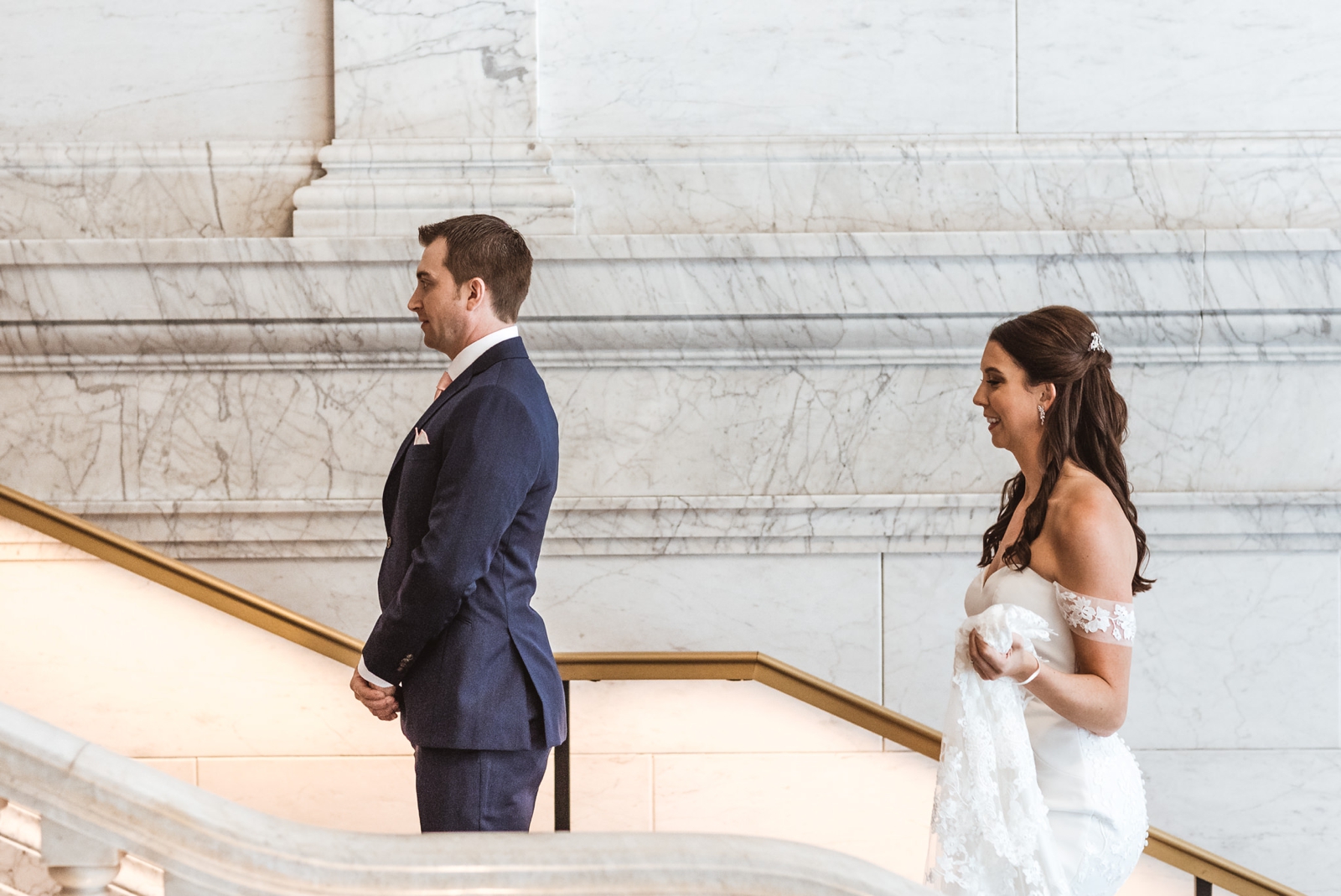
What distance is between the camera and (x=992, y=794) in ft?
6.63

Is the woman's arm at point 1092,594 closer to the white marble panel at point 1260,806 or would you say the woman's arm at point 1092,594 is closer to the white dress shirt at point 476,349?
the white dress shirt at point 476,349

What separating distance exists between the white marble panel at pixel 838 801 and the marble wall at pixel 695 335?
0.27 m

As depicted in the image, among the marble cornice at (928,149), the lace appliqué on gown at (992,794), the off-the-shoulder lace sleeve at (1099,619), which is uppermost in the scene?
the marble cornice at (928,149)

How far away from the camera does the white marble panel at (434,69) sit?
3.60m

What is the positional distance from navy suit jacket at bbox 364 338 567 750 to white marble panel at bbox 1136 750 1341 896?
244cm

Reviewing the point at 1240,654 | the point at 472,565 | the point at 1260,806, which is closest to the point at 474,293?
the point at 472,565

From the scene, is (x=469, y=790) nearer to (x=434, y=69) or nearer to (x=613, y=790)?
(x=613, y=790)

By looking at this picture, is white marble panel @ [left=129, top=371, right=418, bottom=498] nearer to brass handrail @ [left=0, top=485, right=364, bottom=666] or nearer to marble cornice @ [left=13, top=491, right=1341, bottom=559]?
marble cornice @ [left=13, top=491, right=1341, bottom=559]

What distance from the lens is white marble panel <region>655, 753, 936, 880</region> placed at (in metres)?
3.30

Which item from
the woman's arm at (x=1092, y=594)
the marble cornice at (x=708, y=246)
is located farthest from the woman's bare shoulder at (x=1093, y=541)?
the marble cornice at (x=708, y=246)

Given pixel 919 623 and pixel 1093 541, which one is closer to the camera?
pixel 1093 541

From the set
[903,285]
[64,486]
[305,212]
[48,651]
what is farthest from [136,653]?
[903,285]

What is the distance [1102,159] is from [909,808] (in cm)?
230

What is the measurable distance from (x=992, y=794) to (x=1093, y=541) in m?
0.52
